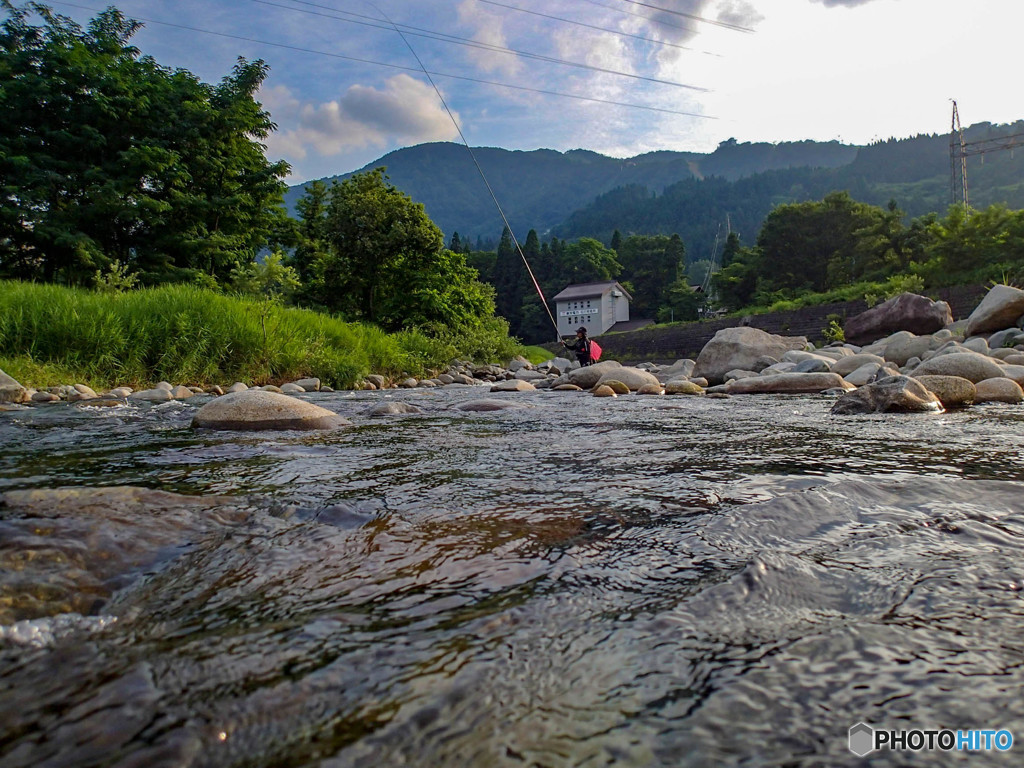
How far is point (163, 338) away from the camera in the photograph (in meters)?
8.01

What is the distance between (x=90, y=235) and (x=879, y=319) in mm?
23416

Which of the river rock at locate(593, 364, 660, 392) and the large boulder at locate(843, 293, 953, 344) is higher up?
the large boulder at locate(843, 293, 953, 344)

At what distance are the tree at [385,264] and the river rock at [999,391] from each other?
13.6m

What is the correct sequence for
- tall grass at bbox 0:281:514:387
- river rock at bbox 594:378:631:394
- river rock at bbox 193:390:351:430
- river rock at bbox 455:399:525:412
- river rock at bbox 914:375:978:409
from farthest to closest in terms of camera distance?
river rock at bbox 594:378:631:394, tall grass at bbox 0:281:514:387, river rock at bbox 455:399:525:412, river rock at bbox 914:375:978:409, river rock at bbox 193:390:351:430

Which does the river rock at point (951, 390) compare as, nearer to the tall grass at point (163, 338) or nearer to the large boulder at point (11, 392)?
the tall grass at point (163, 338)

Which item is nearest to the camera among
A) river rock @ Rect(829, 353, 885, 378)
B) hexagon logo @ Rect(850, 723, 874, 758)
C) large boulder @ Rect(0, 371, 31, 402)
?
hexagon logo @ Rect(850, 723, 874, 758)

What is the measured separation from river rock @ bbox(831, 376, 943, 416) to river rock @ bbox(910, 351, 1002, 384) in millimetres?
1255

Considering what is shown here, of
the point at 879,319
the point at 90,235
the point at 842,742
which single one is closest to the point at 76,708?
the point at 842,742

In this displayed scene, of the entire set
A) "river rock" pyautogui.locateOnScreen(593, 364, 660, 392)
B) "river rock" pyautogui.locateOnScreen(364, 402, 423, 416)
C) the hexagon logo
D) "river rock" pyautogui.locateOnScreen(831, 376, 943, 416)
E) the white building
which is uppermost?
the white building

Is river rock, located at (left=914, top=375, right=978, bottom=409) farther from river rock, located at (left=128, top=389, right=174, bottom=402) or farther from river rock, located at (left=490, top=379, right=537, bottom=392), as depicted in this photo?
river rock, located at (left=128, top=389, right=174, bottom=402)

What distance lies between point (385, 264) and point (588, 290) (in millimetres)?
44955

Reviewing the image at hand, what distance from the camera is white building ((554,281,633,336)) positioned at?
59125 mm

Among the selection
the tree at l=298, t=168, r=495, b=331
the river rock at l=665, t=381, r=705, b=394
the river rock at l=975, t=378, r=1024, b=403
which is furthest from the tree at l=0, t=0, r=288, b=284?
the river rock at l=975, t=378, r=1024, b=403

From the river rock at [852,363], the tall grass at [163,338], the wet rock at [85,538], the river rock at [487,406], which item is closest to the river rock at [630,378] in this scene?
the river rock at [487,406]
